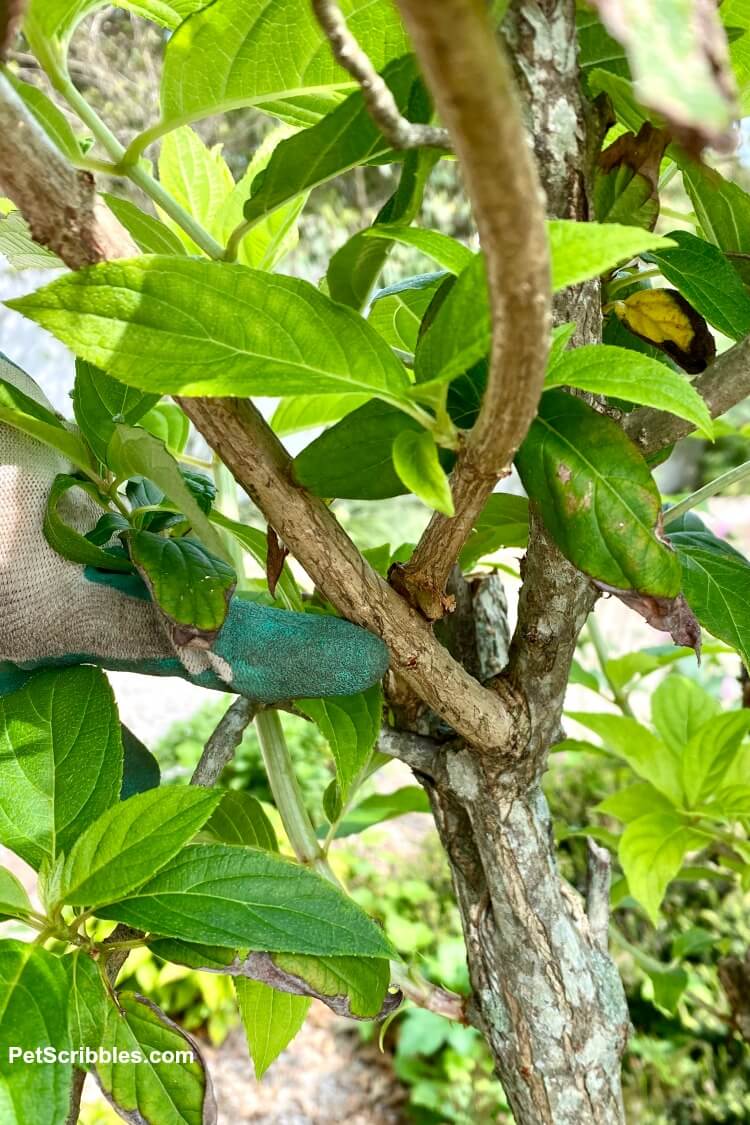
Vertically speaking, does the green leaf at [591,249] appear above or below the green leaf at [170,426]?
below

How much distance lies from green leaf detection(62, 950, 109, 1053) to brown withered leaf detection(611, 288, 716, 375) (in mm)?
385

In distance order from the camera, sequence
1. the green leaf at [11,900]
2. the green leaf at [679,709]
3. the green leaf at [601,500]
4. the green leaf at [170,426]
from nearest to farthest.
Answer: the green leaf at [601,500] < the green leaf at [11,900] < the green leaf at [170,426] < the green leaf at [679,709]

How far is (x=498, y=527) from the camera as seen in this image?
1.83 feet

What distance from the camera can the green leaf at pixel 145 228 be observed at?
0.41 meters

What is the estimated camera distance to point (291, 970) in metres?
0.45

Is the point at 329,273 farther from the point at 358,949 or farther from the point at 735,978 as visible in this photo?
the point at 735,978

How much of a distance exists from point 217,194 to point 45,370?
354 centimetres

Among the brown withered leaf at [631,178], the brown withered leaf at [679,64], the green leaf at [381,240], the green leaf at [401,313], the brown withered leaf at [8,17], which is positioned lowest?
the brown withered leaf at [679,64]

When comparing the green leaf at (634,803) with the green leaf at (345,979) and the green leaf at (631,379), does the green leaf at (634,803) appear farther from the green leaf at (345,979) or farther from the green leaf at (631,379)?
the green leaf at (631,379)

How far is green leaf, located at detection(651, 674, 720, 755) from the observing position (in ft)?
3.09

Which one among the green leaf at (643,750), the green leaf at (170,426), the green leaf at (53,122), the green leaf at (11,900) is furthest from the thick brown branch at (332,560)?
the green leaf at (643,750)

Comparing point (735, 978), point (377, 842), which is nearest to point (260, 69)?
point (735, 978)

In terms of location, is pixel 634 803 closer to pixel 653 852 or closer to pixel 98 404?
pixel 653 852

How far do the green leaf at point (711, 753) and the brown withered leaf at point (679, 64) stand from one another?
753mm
